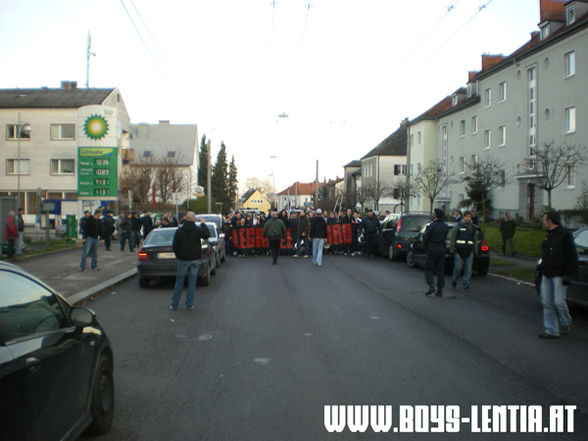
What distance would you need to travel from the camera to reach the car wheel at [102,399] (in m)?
4.19

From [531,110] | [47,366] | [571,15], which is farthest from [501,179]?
[47,366]

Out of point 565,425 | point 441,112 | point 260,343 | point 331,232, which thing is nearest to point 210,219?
point 331,232

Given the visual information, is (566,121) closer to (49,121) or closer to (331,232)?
(331,232)

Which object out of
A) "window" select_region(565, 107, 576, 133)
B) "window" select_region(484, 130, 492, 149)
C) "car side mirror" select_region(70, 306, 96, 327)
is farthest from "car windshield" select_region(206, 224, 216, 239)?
"window" select_region(484, 130, 492, 149)

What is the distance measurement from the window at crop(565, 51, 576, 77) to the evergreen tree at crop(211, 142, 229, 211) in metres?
67.4

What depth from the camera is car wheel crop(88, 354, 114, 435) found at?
13.7ft

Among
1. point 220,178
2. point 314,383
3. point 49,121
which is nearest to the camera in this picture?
point 314,383

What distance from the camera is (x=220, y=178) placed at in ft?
332

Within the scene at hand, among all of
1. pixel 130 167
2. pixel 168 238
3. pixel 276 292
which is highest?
pixel 130 167

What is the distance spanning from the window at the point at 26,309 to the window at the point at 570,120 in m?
32.9

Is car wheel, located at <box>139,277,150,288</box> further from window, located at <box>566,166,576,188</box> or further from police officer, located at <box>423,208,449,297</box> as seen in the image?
window, located at <box>566,166,576,188</box>

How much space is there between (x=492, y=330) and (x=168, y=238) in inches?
321

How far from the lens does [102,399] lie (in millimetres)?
4348

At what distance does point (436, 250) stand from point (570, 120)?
2464 centimetres
